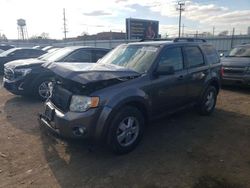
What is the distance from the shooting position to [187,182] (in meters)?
3.42

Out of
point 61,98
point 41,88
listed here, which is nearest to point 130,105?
point 61,98

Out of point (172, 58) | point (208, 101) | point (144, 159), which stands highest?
point (172, 58)

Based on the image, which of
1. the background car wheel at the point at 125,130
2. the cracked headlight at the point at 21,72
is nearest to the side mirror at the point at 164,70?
the background car wheel at the point at 125,130

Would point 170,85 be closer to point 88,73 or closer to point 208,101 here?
point 88,73

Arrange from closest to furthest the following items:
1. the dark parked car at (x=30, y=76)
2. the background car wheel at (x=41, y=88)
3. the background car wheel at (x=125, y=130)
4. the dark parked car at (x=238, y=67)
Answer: the background car wheel at (x=125, y=130), the dark parked car at (x=30, y=76), the background car wheel at (x=41, y=88), the dark parked car at (x=238, y=67)

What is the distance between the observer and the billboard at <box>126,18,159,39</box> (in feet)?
96.6

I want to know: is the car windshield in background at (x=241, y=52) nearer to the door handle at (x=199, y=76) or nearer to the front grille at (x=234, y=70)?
the front grille at (x=234, y=70)

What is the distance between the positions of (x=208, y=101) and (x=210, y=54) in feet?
3.96

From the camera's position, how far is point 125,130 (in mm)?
4156

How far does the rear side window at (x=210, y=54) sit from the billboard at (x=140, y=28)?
22.3 metres

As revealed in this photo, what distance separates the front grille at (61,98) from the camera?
3963mm

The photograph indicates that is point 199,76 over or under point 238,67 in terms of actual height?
over

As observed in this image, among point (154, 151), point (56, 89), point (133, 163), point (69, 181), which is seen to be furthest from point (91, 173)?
point (56, 89)

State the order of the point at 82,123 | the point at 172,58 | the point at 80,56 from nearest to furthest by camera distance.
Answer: the point at 82,123, the point at 172,58, the point at 80,56
